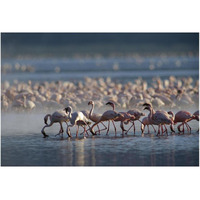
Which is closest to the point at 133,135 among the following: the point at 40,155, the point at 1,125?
the point at 40,155

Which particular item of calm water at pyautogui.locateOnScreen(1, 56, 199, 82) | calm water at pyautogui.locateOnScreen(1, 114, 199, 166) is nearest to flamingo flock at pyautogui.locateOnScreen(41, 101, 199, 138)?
calm water at pyautogui.locateOnScreen(1, 114, 199, 166)

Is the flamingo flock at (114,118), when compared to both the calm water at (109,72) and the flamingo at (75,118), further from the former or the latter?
the calm water at (109,72)

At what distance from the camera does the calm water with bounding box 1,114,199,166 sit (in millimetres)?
7223

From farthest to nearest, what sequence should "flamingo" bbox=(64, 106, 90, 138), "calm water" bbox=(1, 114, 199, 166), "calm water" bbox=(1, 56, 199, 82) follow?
"calm water" bbox=(1, 56, 199, 82)
"flamingo" bbox=(64, 106, 90, 138)
"calm water" bbox=(1, 114, 199, 166)

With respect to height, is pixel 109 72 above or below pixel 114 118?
above

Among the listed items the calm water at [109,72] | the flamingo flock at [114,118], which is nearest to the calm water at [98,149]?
the flamingo flock at [114,118]

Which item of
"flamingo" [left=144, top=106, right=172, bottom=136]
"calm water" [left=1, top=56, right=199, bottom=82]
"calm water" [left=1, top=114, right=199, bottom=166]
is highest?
"calm water" [left=1, top=56, right=199, bottom=82]

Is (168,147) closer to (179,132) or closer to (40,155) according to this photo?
(179,132)

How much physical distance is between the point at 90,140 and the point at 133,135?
0.87 m

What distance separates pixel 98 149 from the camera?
8.00m

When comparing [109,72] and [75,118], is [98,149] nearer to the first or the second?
[75,118]

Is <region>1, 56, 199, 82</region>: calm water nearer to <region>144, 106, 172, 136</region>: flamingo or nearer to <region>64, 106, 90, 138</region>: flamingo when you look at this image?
<region>144, 106, 172, 136</region>: flamingo

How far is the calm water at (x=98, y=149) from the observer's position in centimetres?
722

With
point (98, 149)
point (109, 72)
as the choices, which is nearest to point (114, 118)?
point (98, 149)
